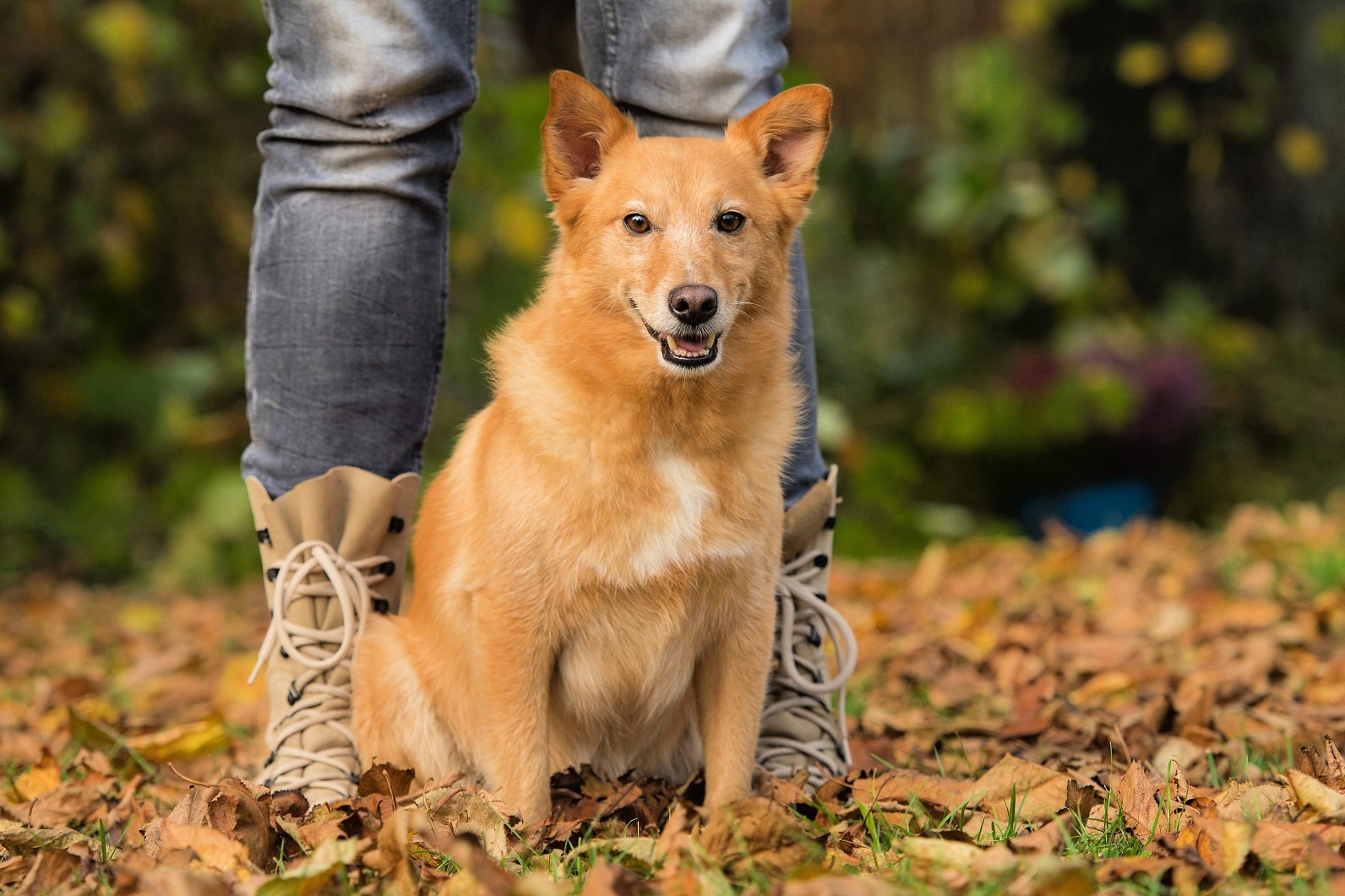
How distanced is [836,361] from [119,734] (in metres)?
4.63

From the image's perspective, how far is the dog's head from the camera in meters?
2.11

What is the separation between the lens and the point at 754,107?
244 cm

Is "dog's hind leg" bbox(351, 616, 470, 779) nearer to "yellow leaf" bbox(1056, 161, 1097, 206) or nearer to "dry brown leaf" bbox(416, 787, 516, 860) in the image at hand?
"dry brown leaf" bbox(416, 787, 516, 860)

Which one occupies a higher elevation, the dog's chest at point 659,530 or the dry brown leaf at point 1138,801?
the dog's chest at point 659,530

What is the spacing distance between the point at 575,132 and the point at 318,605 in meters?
1.02

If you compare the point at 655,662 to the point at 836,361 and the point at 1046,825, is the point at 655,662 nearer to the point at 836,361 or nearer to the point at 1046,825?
the point at 1046,825

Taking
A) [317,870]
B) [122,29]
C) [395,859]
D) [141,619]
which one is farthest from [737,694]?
[122,29]

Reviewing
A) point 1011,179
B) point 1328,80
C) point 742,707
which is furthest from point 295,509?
point 1328,80

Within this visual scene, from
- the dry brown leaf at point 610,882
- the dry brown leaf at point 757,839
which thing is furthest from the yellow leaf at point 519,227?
the dry brown leaf at point 610,882

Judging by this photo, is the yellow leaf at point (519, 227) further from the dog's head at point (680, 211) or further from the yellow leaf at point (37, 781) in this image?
the yellow leaf at point (37, 781)

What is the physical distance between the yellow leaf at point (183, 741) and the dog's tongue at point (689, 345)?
52.7 inches

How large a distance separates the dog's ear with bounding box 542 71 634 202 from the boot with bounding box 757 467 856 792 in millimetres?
764

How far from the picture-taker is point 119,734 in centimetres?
274

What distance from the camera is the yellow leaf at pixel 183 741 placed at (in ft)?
8.30
